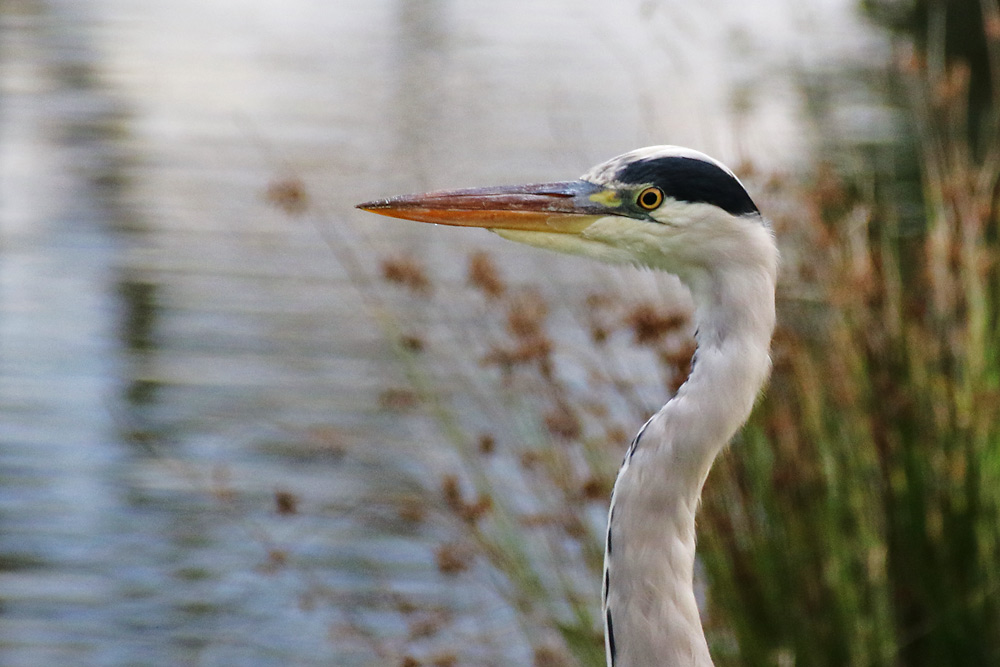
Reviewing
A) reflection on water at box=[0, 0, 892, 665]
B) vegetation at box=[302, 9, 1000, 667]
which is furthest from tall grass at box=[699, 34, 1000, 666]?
reflection on water at box=[0, 0, 892, 665]

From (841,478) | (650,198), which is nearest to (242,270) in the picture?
(841,478)

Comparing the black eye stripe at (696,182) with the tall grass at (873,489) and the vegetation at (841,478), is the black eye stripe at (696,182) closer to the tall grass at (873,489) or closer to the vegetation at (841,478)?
the vegetation at (841,478)

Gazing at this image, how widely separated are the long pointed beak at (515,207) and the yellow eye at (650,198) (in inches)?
2.3

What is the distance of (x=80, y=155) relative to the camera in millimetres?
7121

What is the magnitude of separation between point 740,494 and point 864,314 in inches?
18.0

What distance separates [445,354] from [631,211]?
2255 mm

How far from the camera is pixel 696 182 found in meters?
1.74

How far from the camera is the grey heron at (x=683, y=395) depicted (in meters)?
1.69

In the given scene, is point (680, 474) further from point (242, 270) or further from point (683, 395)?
point (242, 270)

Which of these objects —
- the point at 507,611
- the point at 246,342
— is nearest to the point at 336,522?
the point at 507,611

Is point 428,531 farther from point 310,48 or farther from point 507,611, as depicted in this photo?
point 310,48

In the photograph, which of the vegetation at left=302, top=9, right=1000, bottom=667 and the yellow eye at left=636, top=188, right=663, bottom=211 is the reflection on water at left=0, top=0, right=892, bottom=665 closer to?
the vegetation at left=302, top=9, right=1000, bottom=667

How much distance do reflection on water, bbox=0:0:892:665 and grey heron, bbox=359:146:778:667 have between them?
1.10 m

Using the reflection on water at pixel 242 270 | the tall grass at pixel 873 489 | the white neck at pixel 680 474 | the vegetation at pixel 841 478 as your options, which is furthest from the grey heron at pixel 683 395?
the reflection on water at pixel 242 270
